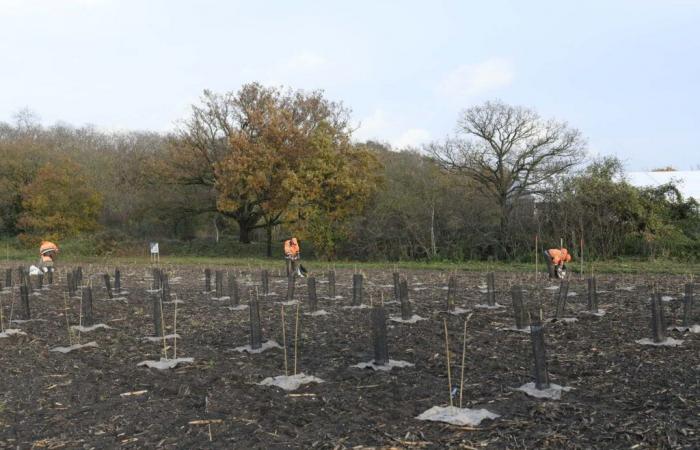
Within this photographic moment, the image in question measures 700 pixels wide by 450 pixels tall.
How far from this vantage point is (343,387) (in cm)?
568

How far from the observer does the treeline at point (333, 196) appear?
2331 centimetres

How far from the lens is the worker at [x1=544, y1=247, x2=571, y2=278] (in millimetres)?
14656

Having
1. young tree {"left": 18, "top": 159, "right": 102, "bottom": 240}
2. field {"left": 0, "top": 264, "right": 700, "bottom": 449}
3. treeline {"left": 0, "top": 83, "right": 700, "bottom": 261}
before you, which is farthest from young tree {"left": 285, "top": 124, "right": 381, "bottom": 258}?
field {"left": 0, "top": 264, "right": 700, "bottom": 449}

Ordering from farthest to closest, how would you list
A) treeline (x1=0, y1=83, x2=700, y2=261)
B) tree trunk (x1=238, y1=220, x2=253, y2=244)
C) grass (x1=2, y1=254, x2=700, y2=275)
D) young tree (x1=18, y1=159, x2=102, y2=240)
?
tree trunk (x1=238, y1=220, x2=253, y2=244) → young tree (x1=18, y1=159, x2=102, y2=240) → treeline (x1=0, y1=83, x2=700, y2=261) → grass (x1=2, y1=254, x2=700, y2=275)

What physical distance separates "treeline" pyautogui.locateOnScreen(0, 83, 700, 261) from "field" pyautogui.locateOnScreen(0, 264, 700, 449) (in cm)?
1405

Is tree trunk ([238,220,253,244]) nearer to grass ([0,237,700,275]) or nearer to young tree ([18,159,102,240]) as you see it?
grass ([0,237,700,275])

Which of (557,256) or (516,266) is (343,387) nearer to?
(557,256)

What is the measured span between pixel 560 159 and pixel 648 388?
20.7 meters

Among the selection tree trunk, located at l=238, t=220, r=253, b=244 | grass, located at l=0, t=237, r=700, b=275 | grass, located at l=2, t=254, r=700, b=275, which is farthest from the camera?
tree trunk, located at l=238, t=220, r=253, b=244

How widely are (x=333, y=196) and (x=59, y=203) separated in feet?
48.8

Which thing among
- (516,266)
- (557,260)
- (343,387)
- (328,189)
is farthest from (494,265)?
(343,387)

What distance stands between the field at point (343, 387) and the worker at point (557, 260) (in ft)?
14.9

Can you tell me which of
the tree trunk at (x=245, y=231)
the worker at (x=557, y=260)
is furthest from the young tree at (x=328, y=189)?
the worker at (x=557, y=260)

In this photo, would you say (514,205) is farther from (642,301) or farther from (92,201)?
(92,201)
